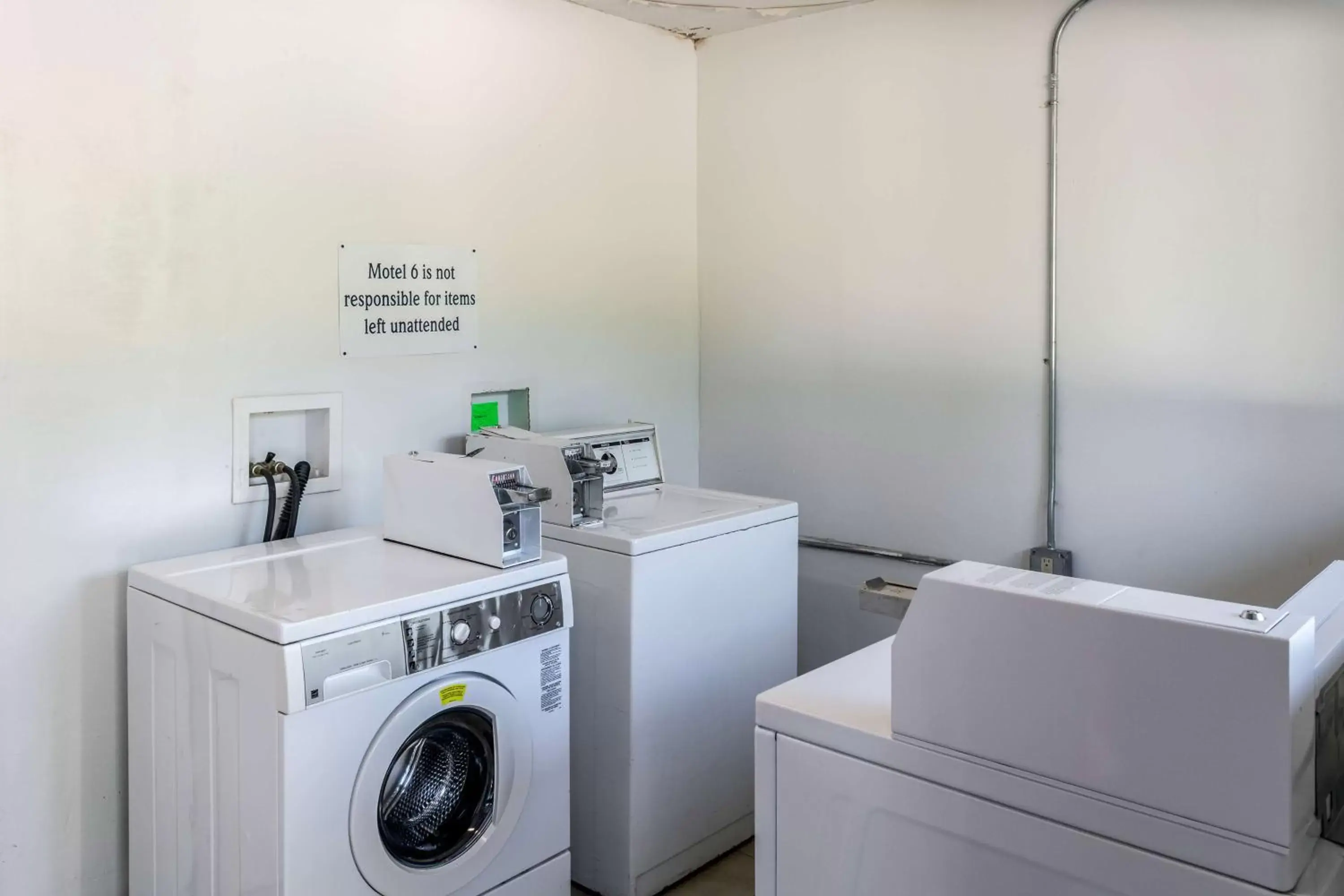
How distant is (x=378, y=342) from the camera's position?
2723mm

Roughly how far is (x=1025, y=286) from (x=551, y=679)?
175cm

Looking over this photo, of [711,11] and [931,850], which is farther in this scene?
[711,11]

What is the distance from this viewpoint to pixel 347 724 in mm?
1897

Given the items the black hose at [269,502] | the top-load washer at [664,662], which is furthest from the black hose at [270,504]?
the top-load washer at [664,662]

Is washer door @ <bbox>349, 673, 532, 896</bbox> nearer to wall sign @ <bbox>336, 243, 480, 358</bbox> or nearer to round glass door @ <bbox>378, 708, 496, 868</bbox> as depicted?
round glass door @ <bbox>378, 708, 496, 868</bbox>

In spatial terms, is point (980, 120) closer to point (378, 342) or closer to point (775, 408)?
point (775, 408)

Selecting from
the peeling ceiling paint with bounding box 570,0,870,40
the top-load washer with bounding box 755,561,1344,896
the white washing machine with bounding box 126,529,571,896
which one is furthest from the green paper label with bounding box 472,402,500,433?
the top-load washer with bounding box 755,561,1344,896

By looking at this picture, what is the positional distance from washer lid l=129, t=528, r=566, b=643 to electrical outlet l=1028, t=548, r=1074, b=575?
56.4 inches

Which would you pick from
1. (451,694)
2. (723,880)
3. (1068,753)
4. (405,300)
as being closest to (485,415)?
(405,300)

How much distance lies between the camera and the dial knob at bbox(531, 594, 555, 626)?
2.22 meters

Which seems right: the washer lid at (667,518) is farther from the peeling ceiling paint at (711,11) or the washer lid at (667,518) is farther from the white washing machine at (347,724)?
the peeling ceiling paint at (711,11)

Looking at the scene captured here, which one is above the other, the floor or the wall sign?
the wall sign

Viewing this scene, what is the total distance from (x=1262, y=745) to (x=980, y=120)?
223 cm

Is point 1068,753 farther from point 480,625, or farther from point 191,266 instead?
point 191,266
